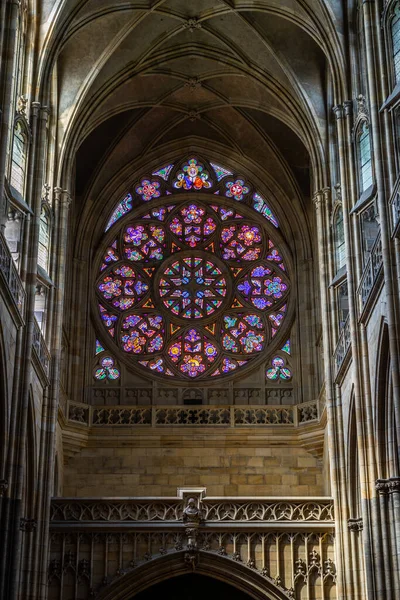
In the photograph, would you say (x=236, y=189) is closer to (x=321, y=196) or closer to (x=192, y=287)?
(x=192, y=287)

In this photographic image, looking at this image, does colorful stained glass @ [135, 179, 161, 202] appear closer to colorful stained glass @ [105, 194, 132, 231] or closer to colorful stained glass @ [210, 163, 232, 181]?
colorful stained glass @ [105, 194, 132, 231]

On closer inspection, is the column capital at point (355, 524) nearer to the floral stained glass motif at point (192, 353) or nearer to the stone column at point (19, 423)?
the stone column at point (19, 423)

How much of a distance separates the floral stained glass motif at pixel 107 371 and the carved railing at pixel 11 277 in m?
7.08

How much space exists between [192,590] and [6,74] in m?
10.9

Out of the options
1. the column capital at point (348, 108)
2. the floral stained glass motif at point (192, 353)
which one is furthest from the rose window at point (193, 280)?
the column capital at point (348, 108)

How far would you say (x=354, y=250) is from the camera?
2069 cm

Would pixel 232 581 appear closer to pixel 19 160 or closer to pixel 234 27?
pixel 19 160

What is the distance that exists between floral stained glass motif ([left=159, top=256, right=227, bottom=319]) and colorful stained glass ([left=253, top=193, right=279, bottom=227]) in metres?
1.81

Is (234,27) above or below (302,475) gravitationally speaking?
above

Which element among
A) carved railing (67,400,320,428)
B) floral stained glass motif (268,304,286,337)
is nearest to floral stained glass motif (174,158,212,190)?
floral stained glass motif (268,304,286,337)

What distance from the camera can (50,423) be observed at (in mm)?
22031

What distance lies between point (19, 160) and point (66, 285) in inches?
235

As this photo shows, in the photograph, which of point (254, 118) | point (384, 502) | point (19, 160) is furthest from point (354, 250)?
point (254, 118)

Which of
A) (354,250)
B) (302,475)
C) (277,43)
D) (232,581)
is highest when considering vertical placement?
(277,43)
